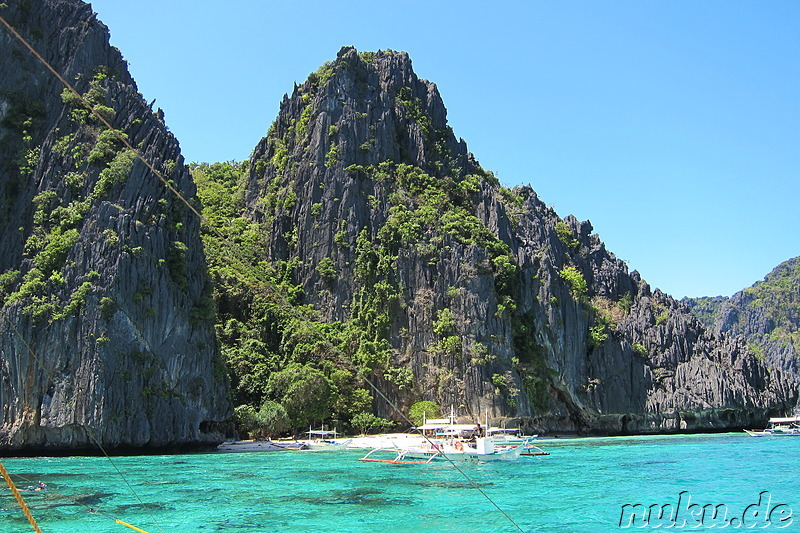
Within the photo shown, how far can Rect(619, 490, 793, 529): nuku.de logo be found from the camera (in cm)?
2386

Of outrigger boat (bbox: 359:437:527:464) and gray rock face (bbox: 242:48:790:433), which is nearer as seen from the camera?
outrigger boat (bbox: 359:437:527:464)

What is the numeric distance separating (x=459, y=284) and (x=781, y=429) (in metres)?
44.4

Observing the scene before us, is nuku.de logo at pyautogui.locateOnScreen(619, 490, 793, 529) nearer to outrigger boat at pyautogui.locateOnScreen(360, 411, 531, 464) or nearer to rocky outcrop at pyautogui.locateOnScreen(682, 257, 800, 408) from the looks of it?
outrigger boat at pyautogui.locateOnScreen(360, 411, 531, 464)

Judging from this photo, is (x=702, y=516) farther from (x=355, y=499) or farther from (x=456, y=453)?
(x=456, y=453)

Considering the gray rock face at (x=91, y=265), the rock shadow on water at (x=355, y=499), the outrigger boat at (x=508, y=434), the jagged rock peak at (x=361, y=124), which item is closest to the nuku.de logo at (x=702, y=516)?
the rock shadow on water at (x=355, y=499)

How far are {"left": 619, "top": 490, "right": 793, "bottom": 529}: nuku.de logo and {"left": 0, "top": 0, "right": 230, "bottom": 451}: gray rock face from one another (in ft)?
127

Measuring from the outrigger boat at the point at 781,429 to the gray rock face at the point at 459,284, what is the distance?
2841 millimetres

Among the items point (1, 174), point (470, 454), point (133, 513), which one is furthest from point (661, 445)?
point (1, 174)

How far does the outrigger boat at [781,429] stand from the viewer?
280 feet

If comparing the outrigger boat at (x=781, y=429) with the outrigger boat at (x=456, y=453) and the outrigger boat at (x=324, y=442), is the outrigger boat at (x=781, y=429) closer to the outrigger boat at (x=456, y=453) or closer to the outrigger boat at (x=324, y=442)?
the outrigger boat at (x=456, y=453)

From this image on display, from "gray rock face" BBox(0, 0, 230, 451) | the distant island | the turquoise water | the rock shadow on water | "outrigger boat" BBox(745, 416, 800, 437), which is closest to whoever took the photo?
the turquoise water

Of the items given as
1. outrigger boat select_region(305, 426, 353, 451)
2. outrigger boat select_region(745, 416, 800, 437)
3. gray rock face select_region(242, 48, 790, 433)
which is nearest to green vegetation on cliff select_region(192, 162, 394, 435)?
outrigger boat select_region(305, 426, 353, 451)

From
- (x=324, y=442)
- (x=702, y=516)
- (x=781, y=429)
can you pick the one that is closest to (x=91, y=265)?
(x=324, y=442)

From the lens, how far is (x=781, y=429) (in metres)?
88.4
